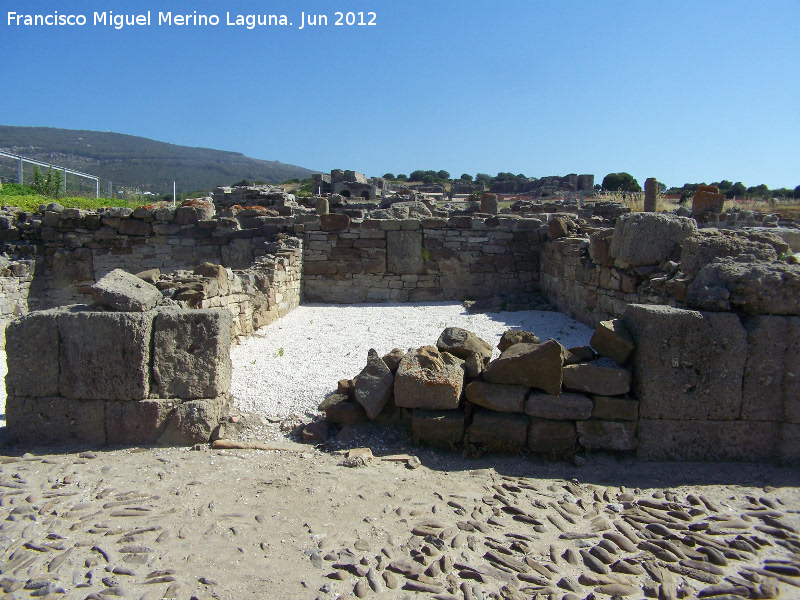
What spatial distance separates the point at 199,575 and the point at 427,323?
21.9 ft

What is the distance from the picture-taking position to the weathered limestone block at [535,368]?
4.08 m

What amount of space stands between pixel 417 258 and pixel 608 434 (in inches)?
306

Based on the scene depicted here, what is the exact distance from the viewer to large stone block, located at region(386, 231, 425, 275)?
11.5m

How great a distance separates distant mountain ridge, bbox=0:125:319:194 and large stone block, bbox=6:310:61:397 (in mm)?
54141

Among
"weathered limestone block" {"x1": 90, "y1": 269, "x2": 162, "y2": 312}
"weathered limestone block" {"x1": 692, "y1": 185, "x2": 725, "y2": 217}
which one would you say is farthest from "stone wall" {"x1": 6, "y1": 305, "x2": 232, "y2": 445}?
"weathered limestone block" {"x1": 692, "y1": 185, "x2": 725, "y2": 217}

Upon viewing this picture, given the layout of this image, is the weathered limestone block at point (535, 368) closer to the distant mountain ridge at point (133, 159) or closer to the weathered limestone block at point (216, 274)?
the weathered limestone block at point (216, 274)

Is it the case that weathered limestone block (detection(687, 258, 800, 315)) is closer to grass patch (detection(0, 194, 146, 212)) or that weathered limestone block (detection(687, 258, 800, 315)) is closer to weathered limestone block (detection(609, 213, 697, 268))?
weathered limestone block (detection(609, 213, 697, 268))

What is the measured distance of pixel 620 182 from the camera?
35.0m

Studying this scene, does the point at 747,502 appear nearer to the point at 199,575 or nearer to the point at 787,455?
the point at 787,455

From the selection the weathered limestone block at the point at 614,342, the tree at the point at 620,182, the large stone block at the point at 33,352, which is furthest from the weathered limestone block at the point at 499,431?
the tree at the point at 620,182

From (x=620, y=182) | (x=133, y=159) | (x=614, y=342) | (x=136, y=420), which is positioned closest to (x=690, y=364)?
(x=614, y=342)

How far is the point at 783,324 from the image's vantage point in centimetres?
398

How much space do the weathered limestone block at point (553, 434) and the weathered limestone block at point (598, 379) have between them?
0.30 m

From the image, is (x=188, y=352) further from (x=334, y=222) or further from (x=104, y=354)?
(x=334, y=222)
